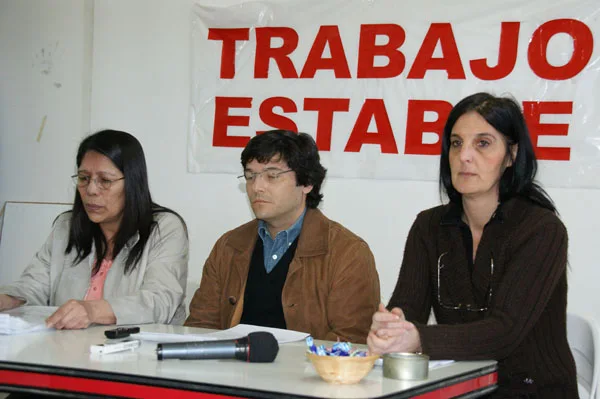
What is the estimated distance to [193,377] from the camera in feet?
6.22

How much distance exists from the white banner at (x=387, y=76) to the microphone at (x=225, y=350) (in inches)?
88.9

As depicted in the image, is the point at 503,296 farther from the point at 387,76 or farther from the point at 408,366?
the point at 387,76

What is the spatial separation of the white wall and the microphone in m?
2.26

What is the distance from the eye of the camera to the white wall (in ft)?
14.3

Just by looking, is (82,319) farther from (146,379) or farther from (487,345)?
(487,345)

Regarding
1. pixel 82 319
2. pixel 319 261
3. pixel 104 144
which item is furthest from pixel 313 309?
pixel 104 144

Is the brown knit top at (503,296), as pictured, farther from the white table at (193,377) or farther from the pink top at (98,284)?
the pink top at (98,284)

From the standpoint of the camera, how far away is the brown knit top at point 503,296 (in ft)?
7.43

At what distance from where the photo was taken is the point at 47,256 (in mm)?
3262

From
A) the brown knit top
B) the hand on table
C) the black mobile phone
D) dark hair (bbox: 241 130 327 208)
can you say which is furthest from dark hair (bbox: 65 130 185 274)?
the hand on table

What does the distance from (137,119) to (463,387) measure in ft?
10.9

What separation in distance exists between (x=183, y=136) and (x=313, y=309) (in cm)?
212

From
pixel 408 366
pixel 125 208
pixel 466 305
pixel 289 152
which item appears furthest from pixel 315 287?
pixel 408 366

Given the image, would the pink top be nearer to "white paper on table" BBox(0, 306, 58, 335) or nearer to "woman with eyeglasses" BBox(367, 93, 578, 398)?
"white paper on table" BBox(0, 306, 58, 335)
